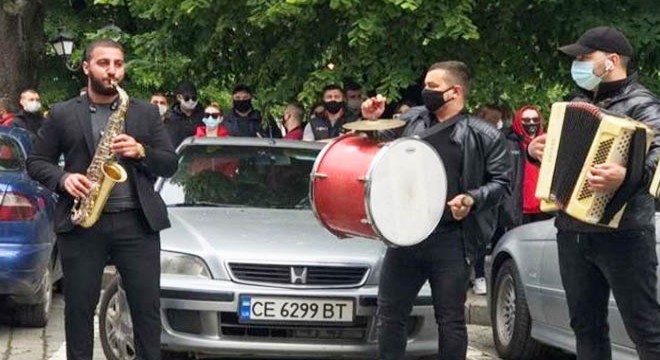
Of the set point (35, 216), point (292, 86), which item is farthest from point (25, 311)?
point (292, 86)

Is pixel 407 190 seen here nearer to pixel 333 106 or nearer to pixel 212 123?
pixel 333 106

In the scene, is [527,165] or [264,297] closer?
[264,297]

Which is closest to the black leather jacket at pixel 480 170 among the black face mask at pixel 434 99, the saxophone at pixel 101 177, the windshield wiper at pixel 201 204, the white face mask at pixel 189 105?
the black face mask at pixel 434 99

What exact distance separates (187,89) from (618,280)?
810cm

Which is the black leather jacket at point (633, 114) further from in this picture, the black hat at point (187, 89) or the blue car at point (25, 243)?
the black hat at point (187, 89)

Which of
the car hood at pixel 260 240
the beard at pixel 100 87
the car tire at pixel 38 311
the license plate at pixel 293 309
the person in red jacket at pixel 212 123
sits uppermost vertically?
the beard at pixel 100 87

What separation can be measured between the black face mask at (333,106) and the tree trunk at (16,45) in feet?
29.7

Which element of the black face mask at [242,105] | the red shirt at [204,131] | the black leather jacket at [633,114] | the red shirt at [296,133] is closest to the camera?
the black leather jacket at [633,114]

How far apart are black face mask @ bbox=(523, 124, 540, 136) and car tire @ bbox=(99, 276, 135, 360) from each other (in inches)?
194

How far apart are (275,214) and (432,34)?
3649 millimetres

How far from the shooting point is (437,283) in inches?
249

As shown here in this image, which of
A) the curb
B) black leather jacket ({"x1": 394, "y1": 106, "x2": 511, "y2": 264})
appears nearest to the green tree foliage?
the curb

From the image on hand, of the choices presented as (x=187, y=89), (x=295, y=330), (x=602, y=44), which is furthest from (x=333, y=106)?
(x=602, y=44)

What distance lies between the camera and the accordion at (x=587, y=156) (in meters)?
5.39
